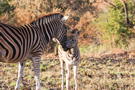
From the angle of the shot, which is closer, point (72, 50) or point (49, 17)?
point (49, 17)

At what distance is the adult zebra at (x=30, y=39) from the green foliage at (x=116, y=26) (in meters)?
7.70

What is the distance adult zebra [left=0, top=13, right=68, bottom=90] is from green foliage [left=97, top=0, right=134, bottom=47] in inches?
303

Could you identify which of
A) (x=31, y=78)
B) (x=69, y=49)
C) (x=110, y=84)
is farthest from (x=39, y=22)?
(x=110, y=84)

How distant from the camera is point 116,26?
39.3 ft

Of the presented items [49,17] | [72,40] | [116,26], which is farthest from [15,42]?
[116,26]

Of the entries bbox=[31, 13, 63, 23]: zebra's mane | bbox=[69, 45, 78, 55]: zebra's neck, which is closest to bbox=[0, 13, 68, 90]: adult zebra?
bbox=[31, 13, 63, 23]: zebra's mane

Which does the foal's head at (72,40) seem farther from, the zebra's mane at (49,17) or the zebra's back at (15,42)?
the zebra's back at (15,42)

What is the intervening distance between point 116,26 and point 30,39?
8.76m

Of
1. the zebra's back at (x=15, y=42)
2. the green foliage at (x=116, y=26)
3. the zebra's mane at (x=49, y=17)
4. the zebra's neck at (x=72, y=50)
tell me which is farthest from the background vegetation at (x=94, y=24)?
the zebra's back at (x=15, y=42)

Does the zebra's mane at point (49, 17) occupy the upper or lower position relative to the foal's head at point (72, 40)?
upper

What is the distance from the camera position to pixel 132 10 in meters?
12.5

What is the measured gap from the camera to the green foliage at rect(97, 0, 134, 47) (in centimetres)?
1204

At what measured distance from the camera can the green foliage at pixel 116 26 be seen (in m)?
12.0

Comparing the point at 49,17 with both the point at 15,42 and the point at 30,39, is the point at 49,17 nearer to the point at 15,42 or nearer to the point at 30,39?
the point at 30,39
